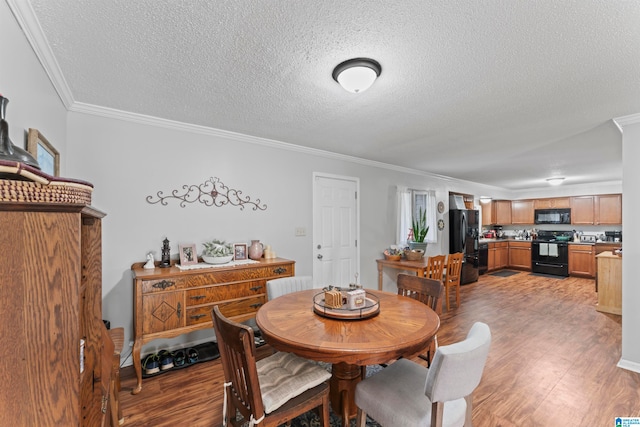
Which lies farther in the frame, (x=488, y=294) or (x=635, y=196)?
(x=488, y=294)

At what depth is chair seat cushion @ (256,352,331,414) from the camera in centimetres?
142

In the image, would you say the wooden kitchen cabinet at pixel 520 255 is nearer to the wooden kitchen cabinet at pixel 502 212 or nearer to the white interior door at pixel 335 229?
the wooden kitchen cabinet at pixel 502 212

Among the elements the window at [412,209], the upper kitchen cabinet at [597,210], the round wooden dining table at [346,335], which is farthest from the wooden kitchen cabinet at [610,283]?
the round wooden dining table at [346,335]

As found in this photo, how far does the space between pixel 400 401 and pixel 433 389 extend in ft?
1.06

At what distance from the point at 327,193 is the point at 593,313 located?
4.19 metres

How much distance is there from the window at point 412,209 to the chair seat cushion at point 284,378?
→ 12.1 ft

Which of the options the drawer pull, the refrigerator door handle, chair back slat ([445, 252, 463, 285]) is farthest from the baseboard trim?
the drawer pull

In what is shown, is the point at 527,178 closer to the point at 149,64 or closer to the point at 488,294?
the point at 488,294

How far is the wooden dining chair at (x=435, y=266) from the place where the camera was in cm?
411

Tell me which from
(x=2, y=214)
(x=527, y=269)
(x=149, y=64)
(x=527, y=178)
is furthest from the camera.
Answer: (x=527, y=269)

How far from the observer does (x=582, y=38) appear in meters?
1.49

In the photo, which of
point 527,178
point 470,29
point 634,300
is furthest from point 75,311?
point 527,178

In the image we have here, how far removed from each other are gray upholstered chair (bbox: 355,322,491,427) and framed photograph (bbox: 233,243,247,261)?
1967 mm

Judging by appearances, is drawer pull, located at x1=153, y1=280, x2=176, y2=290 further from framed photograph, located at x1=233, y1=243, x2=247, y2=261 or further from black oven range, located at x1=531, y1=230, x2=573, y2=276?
black oven range, located at x1=531, y1=230, x2=573, y2=276
